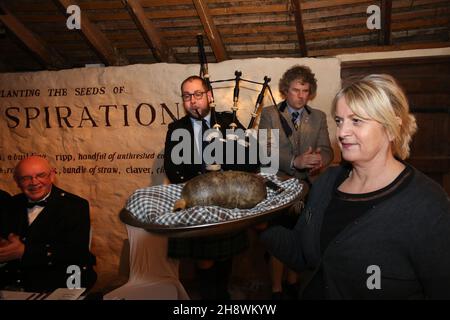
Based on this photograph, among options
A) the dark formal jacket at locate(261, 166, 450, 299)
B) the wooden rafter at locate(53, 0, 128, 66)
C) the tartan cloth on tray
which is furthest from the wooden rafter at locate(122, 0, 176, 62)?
the dark formal jacket at locate(261, 166, 450, 299)

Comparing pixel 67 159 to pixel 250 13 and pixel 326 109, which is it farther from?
pixel 326 109

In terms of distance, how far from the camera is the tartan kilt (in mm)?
2645

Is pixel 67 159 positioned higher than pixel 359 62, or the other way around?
pixel 359 62

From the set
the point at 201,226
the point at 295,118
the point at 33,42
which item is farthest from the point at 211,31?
the point at 201,226

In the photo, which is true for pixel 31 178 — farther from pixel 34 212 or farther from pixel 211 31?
pixel 211 31

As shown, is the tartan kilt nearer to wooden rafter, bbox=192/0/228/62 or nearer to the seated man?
the seated man

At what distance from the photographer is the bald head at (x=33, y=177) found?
2.39m

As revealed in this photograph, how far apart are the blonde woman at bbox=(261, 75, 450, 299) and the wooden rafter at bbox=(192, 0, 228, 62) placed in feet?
7.67

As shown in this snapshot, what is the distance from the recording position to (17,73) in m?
4.44

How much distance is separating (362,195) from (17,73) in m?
4.63

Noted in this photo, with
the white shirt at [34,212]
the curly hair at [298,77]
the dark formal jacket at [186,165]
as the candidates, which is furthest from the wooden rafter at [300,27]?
the white shirt at [34,212]

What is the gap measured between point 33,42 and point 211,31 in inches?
84.1
